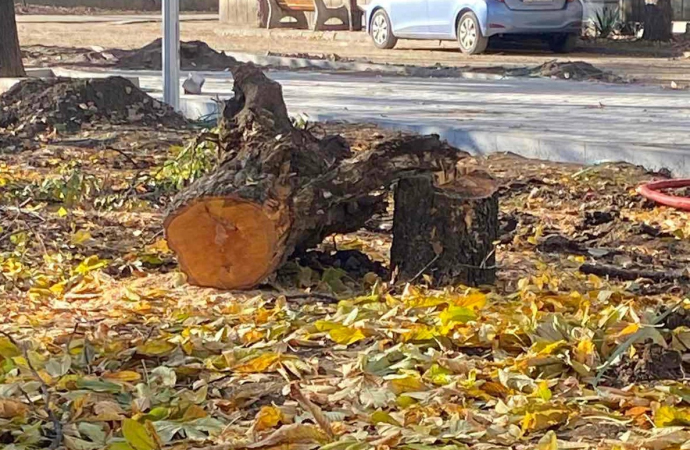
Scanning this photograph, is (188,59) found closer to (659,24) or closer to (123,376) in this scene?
(659,24)

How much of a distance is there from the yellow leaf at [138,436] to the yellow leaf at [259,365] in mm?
700

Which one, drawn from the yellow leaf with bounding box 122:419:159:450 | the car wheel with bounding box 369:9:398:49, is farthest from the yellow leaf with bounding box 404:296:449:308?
the car wheel with bounding box 369:9:398:49

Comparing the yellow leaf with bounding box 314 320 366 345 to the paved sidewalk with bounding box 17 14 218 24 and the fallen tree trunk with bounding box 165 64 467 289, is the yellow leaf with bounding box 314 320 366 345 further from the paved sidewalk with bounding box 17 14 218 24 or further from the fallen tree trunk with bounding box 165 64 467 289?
the paved sidewalk with bounding box 17 14 218 24

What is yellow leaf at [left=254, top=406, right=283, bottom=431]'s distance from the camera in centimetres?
372

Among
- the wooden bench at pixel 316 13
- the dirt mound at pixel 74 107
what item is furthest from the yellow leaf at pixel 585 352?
the wooden bench at pixel 316 13

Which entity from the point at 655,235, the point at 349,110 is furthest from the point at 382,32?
the point at 655,235

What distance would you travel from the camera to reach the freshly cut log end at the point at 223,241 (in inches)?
209

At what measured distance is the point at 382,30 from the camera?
77.4 feet

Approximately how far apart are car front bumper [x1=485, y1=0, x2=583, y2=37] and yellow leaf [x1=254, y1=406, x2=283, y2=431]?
1742cm

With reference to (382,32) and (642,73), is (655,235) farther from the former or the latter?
(382,32)

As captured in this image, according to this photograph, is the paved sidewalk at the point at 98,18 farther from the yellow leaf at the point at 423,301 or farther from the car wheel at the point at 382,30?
the yellow leaf at the point at 423,301

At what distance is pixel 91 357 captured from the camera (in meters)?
4.35

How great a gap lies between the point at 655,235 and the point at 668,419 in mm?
3178

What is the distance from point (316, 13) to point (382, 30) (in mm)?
4753
